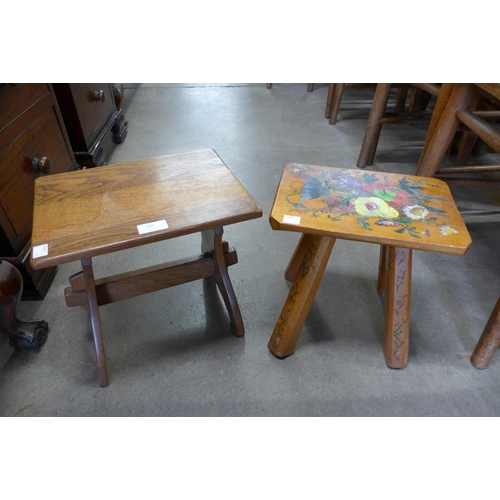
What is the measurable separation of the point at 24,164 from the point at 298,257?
1.06 m

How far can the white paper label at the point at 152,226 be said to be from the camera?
869 millimetres

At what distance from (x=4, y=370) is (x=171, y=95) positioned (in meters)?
2.91

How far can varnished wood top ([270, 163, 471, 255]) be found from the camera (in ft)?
2.89

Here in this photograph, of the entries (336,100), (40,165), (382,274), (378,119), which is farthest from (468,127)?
(40,165)

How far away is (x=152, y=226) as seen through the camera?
880mm

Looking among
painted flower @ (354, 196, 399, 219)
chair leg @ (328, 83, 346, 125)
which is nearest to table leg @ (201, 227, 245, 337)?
painted flower @ (354, 196, 399, 219)

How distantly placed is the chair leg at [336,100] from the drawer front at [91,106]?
1595 mm

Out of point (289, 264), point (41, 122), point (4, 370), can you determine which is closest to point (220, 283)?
point (289, 264)

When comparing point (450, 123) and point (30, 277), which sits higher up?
point (450, 123)

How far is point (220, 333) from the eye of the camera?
1.24 meters

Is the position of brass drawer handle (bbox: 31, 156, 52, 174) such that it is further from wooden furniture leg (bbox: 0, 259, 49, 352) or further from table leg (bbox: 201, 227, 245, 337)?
table leg (bbox: 201, 227, 245, 337)

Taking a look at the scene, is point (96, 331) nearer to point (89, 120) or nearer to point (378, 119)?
point (89, 120)

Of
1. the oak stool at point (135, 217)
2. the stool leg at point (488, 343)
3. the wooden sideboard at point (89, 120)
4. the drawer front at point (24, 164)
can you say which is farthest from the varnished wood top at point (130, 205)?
the wooden sideboard at point (89, 120)

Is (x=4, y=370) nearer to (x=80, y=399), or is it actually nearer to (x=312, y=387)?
(x=80, y=399)
